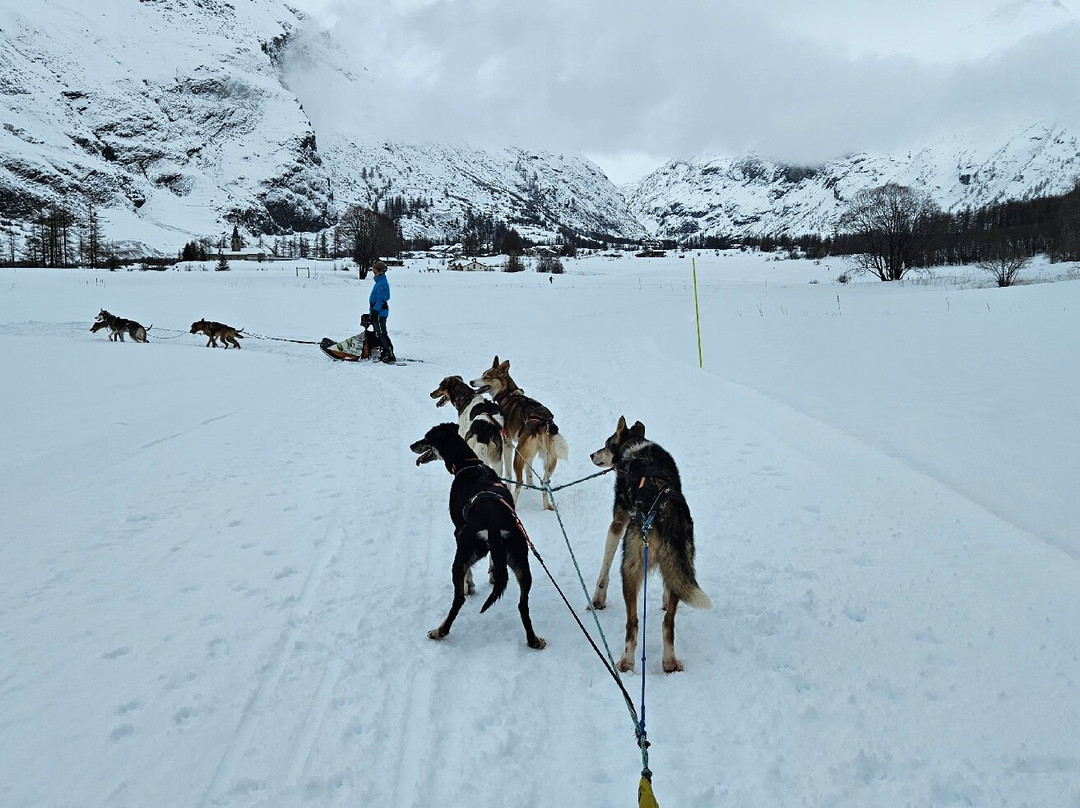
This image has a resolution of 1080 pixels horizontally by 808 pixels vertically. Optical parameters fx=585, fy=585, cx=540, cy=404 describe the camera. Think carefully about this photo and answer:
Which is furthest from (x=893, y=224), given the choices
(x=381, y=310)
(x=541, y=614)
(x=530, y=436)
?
(x=541, y=614)

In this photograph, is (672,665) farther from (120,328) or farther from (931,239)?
(931,239)

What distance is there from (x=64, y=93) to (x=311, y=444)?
202 meters

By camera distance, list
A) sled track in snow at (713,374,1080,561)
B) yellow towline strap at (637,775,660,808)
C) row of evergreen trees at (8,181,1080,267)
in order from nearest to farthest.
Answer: yellow towline strap at (637,775,660,808) → sled track in snow at (713,374,1080,561) → row of evergreen trees at (8,181,1080,267)

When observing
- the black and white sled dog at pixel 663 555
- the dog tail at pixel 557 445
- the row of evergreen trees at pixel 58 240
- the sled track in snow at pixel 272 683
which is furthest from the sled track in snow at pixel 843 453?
the row of evergreen trees at pixel 58 240

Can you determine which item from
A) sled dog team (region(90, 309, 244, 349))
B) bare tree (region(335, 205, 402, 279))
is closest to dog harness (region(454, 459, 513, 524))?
sled dog team (region(90, 309, 244, 349))

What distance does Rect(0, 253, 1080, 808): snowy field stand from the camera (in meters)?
2.45

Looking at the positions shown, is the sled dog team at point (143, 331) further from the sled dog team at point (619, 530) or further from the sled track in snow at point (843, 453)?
the sled dog team at point (619, 530)

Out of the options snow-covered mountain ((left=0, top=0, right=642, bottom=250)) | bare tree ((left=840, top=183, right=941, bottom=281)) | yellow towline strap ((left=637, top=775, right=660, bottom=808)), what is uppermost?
snow-covered mountain ((left=0, top=0, right=642, bottom=250))

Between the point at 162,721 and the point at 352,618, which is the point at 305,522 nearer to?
the point at 352,618

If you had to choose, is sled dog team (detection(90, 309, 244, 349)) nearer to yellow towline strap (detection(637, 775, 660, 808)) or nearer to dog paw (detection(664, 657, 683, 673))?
dog paw (detection(664, 657, 683, 673))

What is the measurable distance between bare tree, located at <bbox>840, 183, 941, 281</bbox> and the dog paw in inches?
1464

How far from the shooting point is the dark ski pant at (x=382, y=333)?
13.6 m

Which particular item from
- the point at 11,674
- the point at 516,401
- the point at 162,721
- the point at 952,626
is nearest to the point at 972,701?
the point at 952,626

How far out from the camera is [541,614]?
12.2 feet
